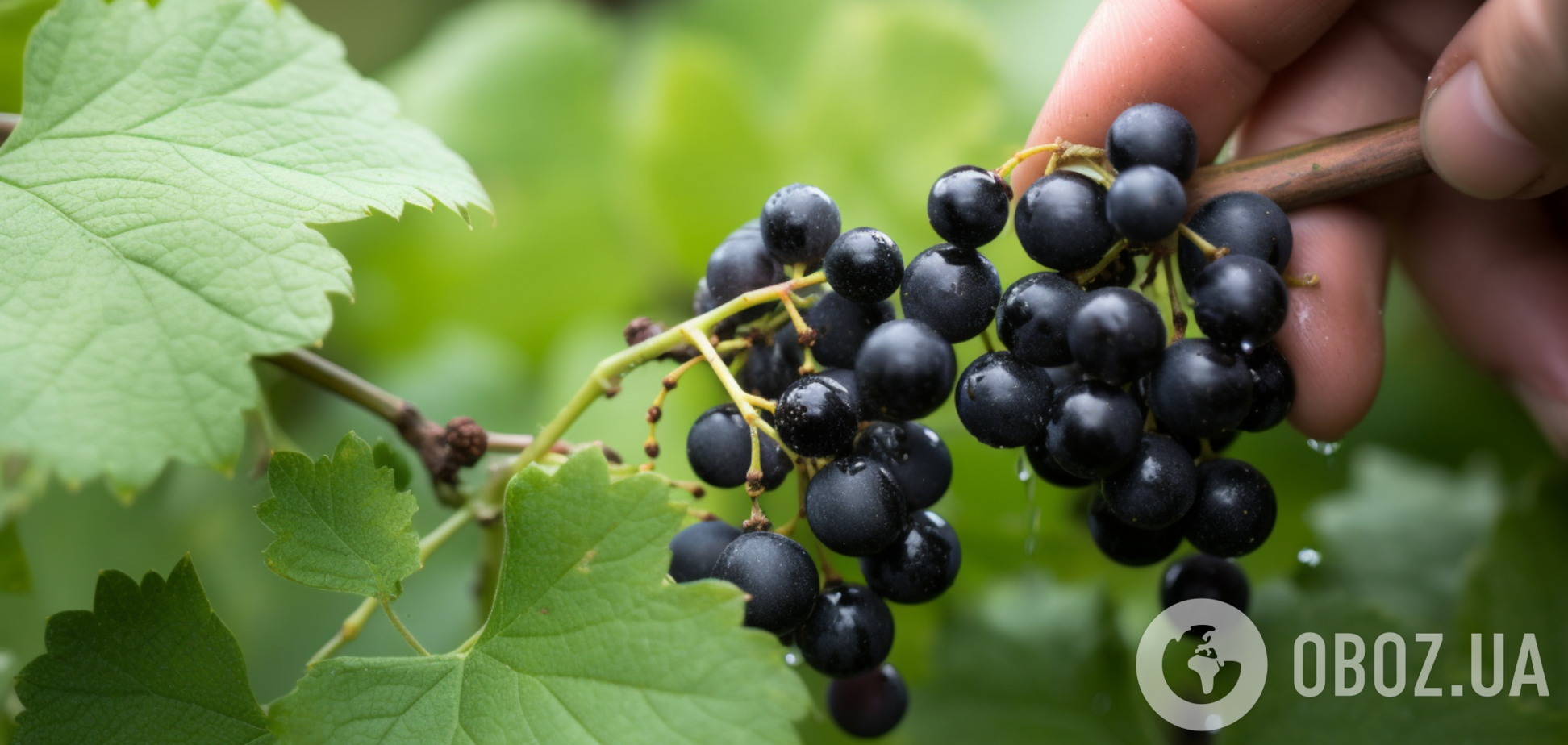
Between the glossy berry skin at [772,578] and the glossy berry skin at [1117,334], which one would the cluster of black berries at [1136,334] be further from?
the glossy berry skin at [772,578]

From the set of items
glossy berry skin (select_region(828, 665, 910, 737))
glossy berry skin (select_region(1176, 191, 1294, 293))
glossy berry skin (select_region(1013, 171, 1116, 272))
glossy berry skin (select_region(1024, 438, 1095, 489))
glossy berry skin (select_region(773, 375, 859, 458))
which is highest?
glossy berry skin (select_region(1176, 191, 1294, 293))

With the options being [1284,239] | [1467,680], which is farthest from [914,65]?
[1467,680]

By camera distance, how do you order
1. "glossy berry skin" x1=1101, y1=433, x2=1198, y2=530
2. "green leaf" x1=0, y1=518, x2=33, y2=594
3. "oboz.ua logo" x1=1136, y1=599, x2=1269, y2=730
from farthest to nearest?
1. "oboz.ua logo" x1=1136, y1=599, x2=1269, y2=730
2. "green leaf" x1=0, y1=518, x2=33, y2=594
3. "glossy berry skin" x1=1101, y1=433, x2=1198, y2=530

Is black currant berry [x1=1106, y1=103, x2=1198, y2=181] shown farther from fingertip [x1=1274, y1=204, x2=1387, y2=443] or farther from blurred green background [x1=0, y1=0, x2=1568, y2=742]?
blurred green background [x1=0, y1=0, x2=1568, y2=742]

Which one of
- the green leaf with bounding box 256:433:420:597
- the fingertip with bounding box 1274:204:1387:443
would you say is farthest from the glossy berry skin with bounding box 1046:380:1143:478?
the green leaf with bounding box 256:433:420:597

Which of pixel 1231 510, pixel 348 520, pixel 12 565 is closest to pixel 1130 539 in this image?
pixel 1231 510

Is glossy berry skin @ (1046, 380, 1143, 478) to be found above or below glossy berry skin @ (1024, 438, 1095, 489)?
above

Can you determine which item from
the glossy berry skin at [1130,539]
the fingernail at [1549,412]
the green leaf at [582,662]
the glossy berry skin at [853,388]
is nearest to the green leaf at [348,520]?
the green leaf at [582,662]
